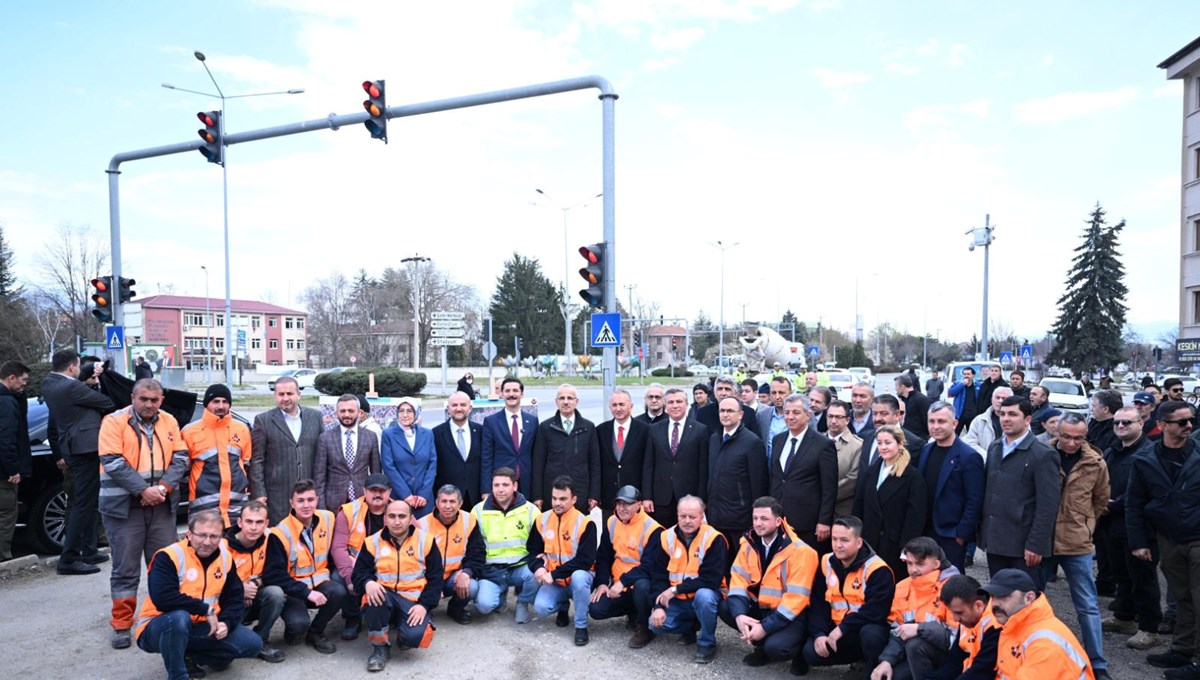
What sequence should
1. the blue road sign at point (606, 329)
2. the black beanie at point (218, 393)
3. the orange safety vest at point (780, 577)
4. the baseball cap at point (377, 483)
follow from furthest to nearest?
1. the blue road sign at point (606, 329)
2. the black beanie at point (218, 393)
3. the baseball cap at point (377, 483)
4. the orange safety vest at point (780, 577)

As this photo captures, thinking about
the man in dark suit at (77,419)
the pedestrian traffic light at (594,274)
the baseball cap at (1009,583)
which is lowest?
the baseball cap at (1009,583)

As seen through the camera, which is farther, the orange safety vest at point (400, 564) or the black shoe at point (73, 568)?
the black shoe at point (73, 568)

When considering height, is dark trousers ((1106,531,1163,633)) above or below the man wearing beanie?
below

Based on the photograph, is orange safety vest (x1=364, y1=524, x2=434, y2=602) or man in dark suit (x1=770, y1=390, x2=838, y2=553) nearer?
orange safety vest (x1=364, y1=524, x2=434, y2=602)

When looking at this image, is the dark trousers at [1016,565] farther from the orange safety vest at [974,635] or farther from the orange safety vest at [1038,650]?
the orange safety vest at [1038,650]

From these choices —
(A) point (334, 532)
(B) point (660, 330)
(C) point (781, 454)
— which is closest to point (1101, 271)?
(C) point (781, 454)

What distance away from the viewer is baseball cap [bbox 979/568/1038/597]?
4.08m

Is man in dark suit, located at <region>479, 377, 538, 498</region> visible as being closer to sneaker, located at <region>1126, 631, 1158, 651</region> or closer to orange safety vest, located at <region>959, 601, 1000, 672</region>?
orange safety vest, located at <region>959, 601, 1000, 672</region>

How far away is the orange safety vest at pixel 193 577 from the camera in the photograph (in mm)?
5074

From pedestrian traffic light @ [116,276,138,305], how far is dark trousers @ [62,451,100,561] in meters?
6.60

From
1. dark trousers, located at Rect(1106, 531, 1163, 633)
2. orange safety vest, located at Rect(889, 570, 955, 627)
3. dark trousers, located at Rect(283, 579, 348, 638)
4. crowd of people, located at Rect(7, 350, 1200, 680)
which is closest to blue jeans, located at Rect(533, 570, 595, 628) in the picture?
crowd of people, located at Rect(7, 350, 1200, 680)

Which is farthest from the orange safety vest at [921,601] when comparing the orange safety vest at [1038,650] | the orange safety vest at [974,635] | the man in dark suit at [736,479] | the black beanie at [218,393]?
the black beanie at [218,393]

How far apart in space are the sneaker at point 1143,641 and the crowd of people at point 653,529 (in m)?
0.02

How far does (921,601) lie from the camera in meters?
5.00
